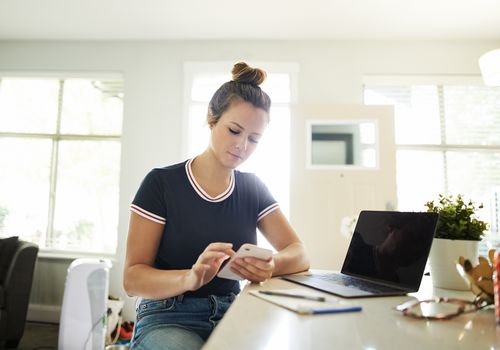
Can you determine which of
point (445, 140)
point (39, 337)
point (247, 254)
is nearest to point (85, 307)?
point (39, 337)

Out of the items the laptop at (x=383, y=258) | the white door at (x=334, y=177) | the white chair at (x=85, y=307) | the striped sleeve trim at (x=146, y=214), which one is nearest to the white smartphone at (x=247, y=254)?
the laptop at (x=383, y=258)

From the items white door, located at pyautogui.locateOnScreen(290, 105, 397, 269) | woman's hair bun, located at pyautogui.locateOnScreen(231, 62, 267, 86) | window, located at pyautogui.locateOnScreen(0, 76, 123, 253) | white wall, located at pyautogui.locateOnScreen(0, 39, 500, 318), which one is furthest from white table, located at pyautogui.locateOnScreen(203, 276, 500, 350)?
window, located at pyautogui.locateOnScreen(0, 76, 123, 253)

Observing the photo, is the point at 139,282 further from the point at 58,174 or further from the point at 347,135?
the point at 58,174

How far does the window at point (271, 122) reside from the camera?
11.8ft

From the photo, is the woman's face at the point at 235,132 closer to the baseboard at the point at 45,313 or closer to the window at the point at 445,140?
the window at the point at 445,140

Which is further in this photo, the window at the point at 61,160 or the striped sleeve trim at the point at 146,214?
the window at the point at 61,160

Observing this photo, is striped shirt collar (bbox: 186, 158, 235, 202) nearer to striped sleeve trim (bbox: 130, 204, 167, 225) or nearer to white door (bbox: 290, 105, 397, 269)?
striped sleeve trim (bbox: 130, 204, 167, 225)

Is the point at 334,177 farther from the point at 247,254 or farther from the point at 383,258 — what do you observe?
the point at 247,254

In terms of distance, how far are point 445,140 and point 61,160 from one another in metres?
3.83

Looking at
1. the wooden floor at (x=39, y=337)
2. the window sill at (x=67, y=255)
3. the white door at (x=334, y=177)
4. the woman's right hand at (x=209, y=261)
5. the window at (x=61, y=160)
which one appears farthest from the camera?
the window at (x=61, y=160)

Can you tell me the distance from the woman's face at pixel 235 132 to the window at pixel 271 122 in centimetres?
232

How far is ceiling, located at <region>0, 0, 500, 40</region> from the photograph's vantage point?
3.01 metres

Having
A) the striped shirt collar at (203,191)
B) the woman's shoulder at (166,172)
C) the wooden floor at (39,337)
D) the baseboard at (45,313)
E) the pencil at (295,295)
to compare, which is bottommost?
the wooden floor at (39,337)

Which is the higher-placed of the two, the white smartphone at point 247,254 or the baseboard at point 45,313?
the white smartphone at point 247,254
